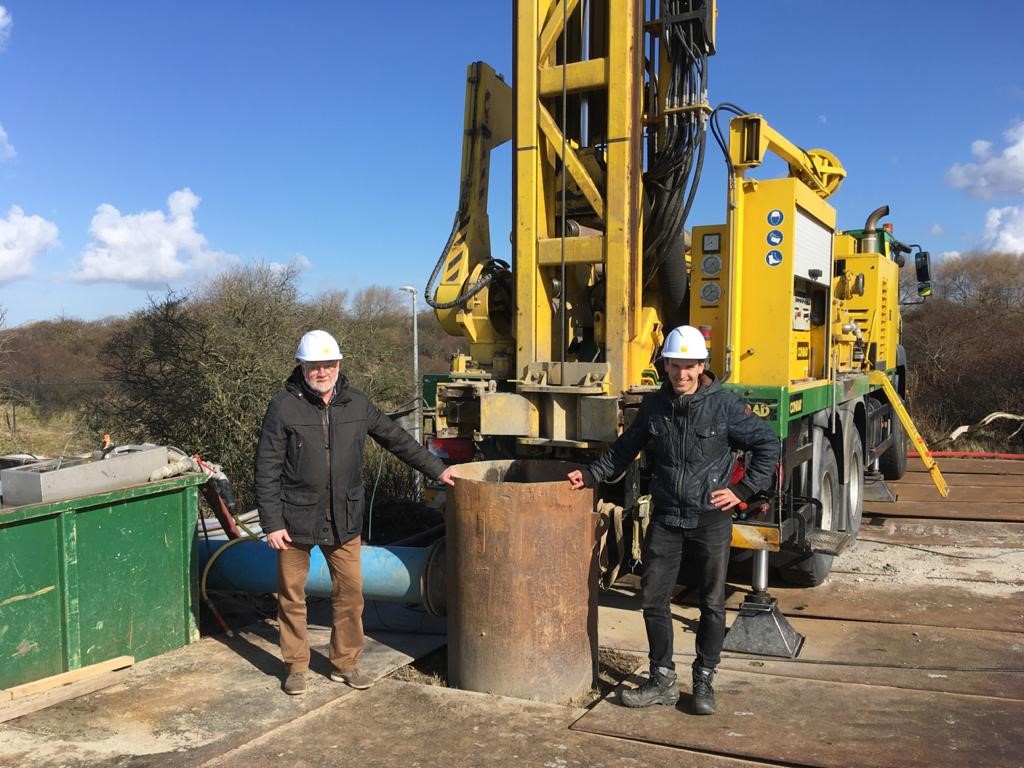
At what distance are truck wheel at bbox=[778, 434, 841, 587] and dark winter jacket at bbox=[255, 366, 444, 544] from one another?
360cm

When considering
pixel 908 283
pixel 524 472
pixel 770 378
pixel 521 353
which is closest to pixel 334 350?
pixel 524 472

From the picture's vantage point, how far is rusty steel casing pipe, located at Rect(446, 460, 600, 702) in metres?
4.26

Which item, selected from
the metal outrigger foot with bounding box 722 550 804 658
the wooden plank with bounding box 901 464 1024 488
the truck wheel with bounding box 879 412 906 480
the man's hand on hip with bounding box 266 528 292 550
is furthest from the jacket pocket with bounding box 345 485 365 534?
the wooden plank with bounding box 901 464 1024 488

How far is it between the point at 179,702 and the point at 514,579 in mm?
1799

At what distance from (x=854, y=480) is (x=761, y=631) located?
3.98m

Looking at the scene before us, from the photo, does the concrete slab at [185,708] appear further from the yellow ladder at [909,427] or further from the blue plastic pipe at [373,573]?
the yellow ladder at [909,427]

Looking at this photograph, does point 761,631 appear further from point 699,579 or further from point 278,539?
point 278,539

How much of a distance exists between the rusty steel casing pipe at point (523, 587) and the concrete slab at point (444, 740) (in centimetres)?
15

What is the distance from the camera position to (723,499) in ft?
13.5

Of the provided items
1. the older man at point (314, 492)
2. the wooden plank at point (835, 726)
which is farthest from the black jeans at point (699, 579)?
the older man at point (314, 492)

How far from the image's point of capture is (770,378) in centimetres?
593

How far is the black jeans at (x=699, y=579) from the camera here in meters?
4.20

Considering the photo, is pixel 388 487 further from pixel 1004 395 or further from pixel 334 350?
pixel 1004 395

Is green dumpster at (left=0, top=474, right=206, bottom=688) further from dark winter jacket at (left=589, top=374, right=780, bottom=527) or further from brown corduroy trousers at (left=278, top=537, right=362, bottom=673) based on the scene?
dark winter jacket at (left=589, top=374, right=780, bottom=527)
